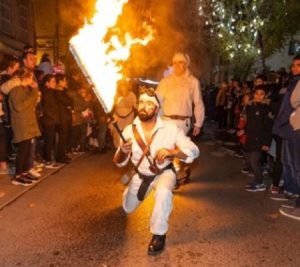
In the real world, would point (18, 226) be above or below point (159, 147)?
below

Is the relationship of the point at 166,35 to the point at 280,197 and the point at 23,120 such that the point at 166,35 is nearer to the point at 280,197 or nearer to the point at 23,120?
the point at 23,120

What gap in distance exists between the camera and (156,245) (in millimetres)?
4602

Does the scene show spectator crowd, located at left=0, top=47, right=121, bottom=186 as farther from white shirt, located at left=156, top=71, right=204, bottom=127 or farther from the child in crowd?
the child in crowd

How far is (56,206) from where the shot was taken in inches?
247

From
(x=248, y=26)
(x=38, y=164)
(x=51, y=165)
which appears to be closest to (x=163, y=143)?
(x=51, y=165)

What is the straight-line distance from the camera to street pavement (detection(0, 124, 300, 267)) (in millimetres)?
4500

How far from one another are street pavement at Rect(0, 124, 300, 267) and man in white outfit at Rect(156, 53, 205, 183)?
1148mm

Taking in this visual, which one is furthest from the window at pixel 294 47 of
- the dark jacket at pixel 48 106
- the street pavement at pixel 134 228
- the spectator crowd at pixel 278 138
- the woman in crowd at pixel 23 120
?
the woman in crowd at pixel 23 120

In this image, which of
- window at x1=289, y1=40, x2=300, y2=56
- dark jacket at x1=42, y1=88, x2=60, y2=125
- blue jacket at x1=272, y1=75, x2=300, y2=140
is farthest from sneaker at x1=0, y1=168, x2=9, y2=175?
window at x1=289, y1=40, x2=300, y2=56

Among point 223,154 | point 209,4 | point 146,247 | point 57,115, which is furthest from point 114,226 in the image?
point 209,4

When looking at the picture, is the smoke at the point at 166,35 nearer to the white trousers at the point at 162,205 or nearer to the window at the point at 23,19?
the window at the point at 23,19

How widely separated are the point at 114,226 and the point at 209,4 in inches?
878

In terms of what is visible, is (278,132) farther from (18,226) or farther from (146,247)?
(18,226)

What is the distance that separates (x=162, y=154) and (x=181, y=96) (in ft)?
8.60
